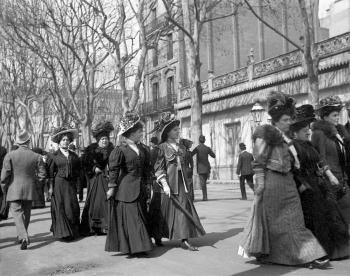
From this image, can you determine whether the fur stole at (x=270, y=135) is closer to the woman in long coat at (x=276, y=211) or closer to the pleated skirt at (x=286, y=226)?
the woman in long coat at (x=276, y=211)

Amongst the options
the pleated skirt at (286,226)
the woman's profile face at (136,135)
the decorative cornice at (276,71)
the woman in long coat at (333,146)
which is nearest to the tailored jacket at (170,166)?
the woman's profile face at (136,135)

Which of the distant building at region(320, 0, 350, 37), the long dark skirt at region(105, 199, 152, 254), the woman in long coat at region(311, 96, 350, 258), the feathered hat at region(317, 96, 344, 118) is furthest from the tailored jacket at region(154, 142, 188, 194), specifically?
the distant building at region(320, 0, 350, 37)

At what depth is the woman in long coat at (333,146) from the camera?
20.7 feet

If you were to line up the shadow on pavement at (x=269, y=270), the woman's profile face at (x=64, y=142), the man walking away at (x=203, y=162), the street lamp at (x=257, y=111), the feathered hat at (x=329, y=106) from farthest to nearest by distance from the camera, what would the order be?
the street lamp at (x=257, y=111) → the man walking away at (x=203, y=162) → the woman's profile face at (x=64, y=142) → the feathered hat at (x=329, y=106) → the shadow on pavement at (x=269, y=270)

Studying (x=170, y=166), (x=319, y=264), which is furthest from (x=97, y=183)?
(x=319, y=264)

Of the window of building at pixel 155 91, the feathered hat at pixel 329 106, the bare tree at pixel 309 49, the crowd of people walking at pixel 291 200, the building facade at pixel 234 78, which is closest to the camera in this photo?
the crowd of people walking at pixel 291 200

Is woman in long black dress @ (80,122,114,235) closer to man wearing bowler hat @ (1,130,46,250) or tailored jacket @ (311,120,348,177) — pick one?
man wearing bowler hat @ (1,130,46,250)

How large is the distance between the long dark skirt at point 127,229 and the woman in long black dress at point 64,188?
1813 millimetres

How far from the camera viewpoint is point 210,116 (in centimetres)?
3114

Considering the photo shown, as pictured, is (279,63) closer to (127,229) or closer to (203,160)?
(203,160)

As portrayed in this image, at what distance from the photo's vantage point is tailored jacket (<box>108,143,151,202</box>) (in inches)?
261

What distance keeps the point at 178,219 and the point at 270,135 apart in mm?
1972

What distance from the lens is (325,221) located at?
5.59 meters

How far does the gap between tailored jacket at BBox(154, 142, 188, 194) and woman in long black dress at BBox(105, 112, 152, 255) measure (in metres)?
0.24
